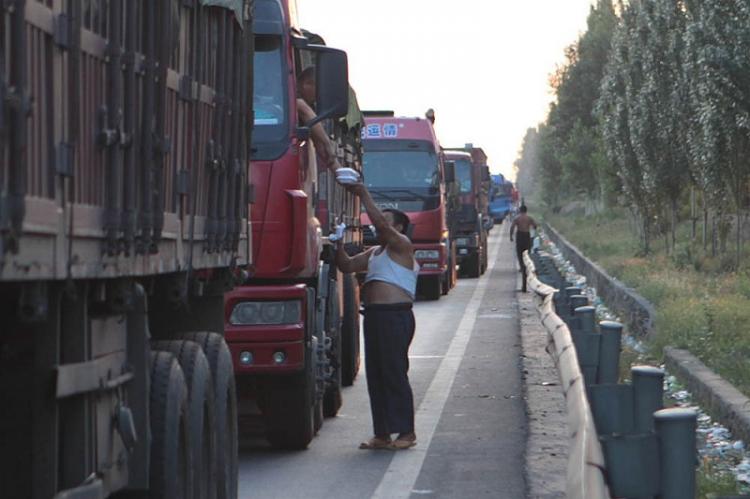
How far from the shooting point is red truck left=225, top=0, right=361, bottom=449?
454 inches

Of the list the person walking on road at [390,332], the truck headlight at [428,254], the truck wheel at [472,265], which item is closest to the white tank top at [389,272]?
the person walking on road at [390,332]

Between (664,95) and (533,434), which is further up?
(664,95)

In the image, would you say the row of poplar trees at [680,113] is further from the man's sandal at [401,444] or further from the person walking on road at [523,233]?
the man's sandal at [401,444]

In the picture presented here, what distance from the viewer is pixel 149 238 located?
6.57 m

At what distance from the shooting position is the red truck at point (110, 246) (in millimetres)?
5086

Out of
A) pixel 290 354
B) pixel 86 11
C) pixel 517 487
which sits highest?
pixel 86 11

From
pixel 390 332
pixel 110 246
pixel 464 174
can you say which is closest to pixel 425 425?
pixel 390 332

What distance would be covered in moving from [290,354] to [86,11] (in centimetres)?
622

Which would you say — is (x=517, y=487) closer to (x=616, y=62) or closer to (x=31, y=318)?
(x=31, y=318)

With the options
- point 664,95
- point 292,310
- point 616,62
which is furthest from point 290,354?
point 616,62

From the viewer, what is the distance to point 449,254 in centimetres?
3741

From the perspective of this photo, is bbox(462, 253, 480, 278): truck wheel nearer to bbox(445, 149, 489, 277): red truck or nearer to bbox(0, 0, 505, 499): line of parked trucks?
bbox(445, 149, 489, 277): red truck

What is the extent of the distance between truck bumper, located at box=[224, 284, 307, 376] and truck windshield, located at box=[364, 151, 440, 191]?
750 inches

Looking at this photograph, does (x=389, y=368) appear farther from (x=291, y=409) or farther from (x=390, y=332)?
(x=291, y=409)
